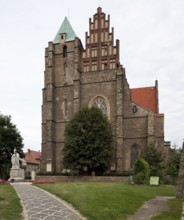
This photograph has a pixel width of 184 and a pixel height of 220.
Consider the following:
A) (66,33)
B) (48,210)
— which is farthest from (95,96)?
(48,210)

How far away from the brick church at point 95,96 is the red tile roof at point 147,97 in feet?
0.49

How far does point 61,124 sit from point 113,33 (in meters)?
15.3

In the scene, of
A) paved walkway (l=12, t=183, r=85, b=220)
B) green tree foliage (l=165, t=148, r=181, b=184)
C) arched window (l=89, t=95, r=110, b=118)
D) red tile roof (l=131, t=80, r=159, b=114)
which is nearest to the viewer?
paved walkway (l=12, t=183, r=85, b=220)

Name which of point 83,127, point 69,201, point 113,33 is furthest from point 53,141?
point 69,201

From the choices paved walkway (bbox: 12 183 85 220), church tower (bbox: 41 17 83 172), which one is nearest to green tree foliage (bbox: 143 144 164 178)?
church tower (bbox: 41 17 83 172)

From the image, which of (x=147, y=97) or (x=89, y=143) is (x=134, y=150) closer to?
(x=89, y=143)

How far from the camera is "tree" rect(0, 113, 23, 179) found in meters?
43.3

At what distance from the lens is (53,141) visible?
140 feet

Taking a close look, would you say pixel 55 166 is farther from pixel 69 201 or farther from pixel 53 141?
pixel 69 201

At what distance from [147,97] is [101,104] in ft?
28.9

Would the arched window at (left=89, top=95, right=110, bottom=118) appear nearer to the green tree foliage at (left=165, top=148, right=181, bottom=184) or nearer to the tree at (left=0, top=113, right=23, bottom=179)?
the green tree foliage at (left=165, top=148, right=181, bottom=184)

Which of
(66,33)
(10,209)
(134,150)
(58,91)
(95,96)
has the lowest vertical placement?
(10,209)

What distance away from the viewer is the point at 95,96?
42.8 meters

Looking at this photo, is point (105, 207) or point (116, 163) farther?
point (116, 163)
